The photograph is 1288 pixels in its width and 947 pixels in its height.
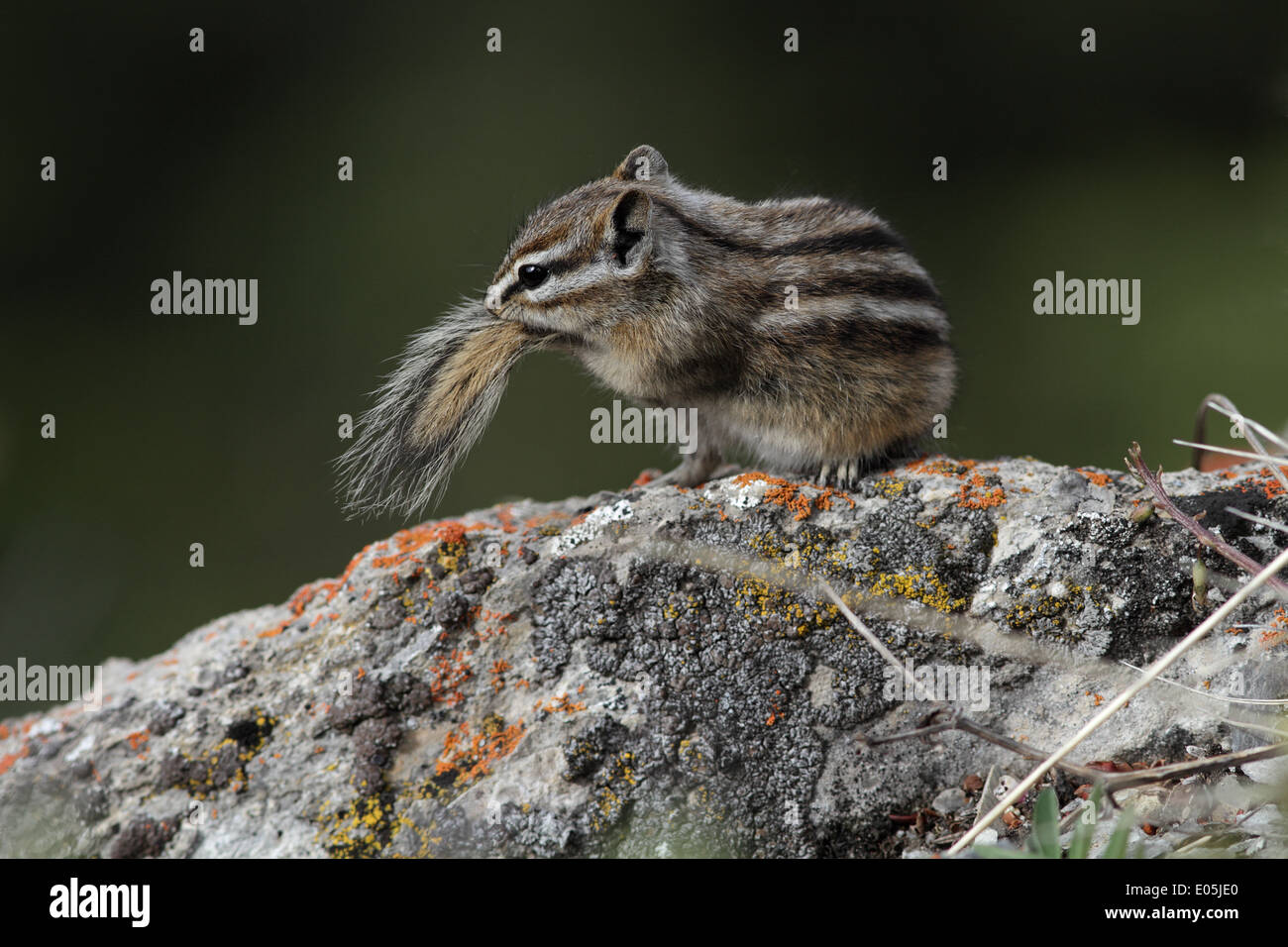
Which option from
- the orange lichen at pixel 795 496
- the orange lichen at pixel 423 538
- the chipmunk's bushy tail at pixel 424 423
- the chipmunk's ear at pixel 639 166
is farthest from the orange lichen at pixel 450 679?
the chipmunk's ear at pixel 639 166

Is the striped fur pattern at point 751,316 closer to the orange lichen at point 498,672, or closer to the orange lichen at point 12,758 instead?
the orange lichen at point 498,672

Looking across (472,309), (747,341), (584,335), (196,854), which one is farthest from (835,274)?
(196,854)

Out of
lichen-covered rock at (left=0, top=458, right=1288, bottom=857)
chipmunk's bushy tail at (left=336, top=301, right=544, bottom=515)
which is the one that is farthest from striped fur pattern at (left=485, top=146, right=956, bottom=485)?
lichen-covered rock at (left=0, top=458, right=1288, bottom=857)

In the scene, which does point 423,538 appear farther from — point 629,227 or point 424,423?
point 629,227

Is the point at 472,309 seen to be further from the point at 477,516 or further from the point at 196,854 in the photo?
the point at 196,854

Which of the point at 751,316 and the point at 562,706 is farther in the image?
the point at 751,316

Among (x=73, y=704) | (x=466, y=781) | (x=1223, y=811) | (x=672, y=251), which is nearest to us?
(x=1223, y=811)

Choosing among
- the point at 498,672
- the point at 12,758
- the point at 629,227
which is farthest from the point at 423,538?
the point at 12,758
